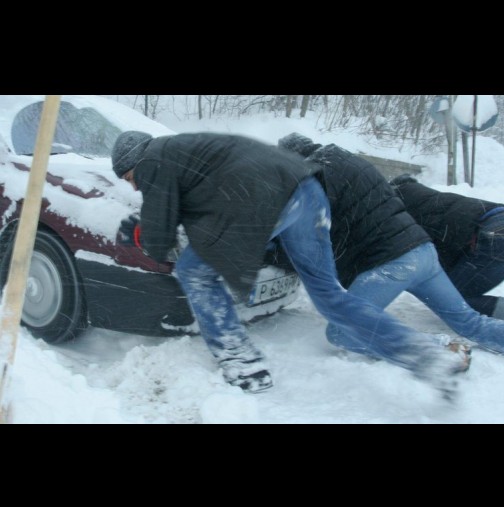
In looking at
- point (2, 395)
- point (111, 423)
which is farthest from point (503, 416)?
point (2, 395)

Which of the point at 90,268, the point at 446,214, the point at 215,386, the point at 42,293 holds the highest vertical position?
the point at 446,214

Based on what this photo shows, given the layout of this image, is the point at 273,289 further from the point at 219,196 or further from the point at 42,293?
the point at 42,293

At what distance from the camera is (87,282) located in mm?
3131

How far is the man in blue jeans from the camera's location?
8.49 ft

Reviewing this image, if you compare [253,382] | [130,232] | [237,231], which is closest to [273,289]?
[253,382]

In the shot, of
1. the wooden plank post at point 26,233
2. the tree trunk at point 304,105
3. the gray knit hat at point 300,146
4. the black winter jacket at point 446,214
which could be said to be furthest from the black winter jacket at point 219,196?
the tree trunk at point 304,105

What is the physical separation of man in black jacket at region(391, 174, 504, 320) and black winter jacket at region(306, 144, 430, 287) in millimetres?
526

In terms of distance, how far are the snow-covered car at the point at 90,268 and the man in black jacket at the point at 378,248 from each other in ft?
1.42

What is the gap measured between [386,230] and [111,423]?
6.08 ft

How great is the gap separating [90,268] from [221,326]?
0.85 m

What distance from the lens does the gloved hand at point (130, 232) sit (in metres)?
2.99

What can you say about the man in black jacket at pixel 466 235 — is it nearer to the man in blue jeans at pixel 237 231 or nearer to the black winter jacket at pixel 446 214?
the black winter jacket at pixel 446 214

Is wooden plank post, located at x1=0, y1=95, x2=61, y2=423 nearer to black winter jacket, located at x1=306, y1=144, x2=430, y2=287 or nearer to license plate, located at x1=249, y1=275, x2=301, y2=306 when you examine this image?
license plate, located at x1=249, y1=275, x2=301, y2=306

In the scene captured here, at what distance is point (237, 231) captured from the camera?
8.50 feet
